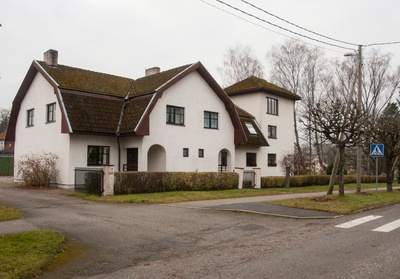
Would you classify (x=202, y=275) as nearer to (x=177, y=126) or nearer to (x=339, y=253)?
(x=339, y=253)

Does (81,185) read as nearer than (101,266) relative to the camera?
No

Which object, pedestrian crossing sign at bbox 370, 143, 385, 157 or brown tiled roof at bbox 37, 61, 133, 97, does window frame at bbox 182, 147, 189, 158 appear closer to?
brown tiled roof at bbox 37, 61, 133, 97

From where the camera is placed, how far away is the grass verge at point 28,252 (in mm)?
6062

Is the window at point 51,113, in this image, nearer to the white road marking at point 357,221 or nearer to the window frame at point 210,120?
the window frame at point 210,120

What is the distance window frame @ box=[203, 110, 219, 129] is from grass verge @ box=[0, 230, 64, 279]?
1930 centimetres

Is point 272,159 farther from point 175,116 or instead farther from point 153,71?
point 153,71

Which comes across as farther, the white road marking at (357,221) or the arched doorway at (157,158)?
the arched doorway at (157,158)

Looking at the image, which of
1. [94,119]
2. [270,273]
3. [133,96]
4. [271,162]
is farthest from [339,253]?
[271,162]

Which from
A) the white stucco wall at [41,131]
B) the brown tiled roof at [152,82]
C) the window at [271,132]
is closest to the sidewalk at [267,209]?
the white stucco wall at [41,131]

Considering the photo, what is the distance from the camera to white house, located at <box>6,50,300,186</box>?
22641mm

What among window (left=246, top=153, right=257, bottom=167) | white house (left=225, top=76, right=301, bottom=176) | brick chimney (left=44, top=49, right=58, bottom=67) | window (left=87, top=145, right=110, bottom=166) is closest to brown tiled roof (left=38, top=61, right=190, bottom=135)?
brick chimney (left=44, top=49, right=58, bottom=67)

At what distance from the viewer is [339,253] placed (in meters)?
7.36

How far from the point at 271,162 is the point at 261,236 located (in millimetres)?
26177

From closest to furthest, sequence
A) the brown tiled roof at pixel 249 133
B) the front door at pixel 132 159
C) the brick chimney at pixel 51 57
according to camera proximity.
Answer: the front door at pixel 132 159 < the brick chimney at pixel 51 57 < the brown tiled roof at pixel 249 133
